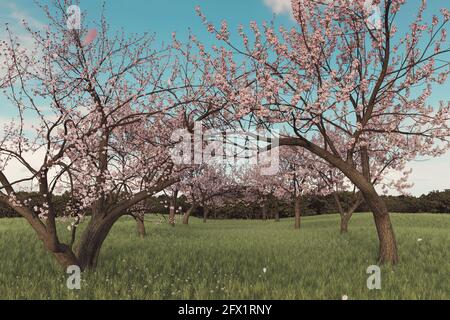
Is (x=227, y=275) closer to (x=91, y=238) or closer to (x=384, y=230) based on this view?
(x=91, y=238)

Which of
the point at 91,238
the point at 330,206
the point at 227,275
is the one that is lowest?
the point at 227,275

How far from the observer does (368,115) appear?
40.9 feet

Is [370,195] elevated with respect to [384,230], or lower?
elevated

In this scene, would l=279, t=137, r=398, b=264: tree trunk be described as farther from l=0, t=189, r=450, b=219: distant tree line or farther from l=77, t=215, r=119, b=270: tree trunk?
l=0, t=189, r=450, b=219: distant tree line

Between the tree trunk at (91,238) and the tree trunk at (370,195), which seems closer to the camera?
the tree trunk at (91,238)

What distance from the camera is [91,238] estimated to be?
10898mm

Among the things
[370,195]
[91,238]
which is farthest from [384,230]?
[91,238]

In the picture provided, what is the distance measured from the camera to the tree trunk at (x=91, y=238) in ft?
35.6

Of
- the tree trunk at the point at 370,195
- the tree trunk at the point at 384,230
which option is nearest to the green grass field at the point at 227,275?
the tree trunk at the point at 384,230

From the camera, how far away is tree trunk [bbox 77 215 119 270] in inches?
427

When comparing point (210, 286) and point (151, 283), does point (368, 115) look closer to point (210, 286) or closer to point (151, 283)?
point (210, 286)

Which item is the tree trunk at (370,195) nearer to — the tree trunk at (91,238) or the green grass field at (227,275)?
the green grass field at (227,275)

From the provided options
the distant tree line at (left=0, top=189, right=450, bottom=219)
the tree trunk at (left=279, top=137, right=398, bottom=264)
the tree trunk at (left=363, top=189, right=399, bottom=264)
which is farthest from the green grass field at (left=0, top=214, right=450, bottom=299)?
the distant tree line at (left=0, top=189, right=450, bottom=219)
